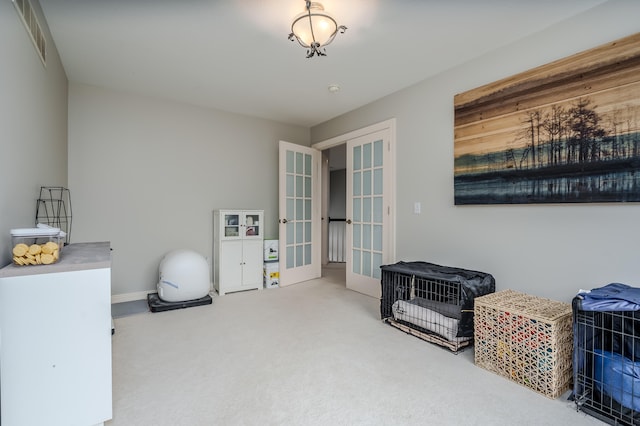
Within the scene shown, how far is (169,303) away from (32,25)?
2.62 meters

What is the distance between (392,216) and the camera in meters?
3.58

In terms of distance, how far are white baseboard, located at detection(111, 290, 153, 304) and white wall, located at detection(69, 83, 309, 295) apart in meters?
0.04

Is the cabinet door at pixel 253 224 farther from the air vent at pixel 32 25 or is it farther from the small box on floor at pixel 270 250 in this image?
the air vent at pixel 32 25

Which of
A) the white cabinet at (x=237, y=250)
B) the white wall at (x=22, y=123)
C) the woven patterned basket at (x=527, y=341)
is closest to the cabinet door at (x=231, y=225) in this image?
the white cabinet at (x=237, y=250)

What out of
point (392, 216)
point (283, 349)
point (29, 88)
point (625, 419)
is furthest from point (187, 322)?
point (625, 419)

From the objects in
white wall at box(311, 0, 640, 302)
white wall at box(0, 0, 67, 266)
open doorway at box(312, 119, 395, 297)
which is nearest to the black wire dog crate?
white wall at box(311, 0, 640, 302)

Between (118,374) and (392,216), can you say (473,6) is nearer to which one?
(392,216)

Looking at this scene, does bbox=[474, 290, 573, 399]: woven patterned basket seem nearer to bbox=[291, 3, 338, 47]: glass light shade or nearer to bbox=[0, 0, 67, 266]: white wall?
bbox=[291, 3, 338, 47]: glass light shade

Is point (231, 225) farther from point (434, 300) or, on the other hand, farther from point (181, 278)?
point (434, 300)

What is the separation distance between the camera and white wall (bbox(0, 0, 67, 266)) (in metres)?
1.51

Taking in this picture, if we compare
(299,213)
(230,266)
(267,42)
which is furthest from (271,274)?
(267,42)

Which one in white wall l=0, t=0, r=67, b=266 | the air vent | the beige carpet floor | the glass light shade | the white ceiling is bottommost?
the beige carpet floor

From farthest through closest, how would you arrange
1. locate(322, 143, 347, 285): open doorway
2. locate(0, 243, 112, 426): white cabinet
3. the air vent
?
locate(322, 143, 347, 285): open doorway → the air vent → locate(0, 243, 112, 426): white cabinet

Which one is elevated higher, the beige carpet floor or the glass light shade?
the glass light shade
